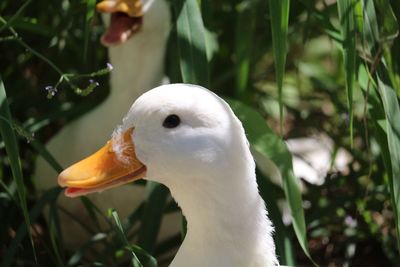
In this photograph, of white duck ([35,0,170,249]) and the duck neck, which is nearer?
the duck neck

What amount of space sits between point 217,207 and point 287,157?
1.05ft

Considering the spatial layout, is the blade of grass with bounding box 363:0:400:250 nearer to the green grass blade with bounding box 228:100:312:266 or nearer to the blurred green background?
the blurred green background

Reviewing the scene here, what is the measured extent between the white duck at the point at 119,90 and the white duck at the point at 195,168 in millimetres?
689

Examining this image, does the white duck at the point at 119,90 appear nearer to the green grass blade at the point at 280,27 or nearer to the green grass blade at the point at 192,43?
the green grass blade at the point at 192,43

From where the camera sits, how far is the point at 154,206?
78.0 inches

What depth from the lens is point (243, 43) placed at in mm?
2164

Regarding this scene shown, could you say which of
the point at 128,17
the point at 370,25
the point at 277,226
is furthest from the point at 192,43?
the point at 128,17

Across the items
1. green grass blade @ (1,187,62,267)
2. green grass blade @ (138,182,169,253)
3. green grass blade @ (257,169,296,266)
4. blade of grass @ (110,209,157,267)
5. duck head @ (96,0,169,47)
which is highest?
duck head @ (96,0,169,47)

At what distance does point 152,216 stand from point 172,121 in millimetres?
545

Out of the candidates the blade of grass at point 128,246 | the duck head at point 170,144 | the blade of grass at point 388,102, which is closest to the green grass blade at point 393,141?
the blade of grass at point 388,102

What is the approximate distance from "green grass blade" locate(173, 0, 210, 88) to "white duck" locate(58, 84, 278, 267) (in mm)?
255

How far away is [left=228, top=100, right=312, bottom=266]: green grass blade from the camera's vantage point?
1.73m

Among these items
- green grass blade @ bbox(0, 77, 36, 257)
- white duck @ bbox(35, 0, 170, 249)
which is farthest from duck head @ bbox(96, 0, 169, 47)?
green grass blade @ bbox(0, 77, 36, 257)

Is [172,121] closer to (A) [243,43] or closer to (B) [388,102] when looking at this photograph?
(B) [388,102]
